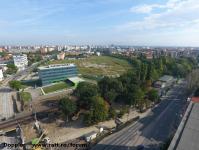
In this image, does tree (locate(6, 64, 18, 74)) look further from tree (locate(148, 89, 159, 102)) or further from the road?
the road

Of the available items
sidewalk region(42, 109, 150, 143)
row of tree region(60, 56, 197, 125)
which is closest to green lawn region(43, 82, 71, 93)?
row of tree region(60, 56, 197, 125)

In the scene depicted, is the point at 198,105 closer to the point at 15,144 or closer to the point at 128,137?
the point at 128,137

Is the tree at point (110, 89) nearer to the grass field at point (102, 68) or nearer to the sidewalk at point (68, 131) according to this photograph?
the sidewalk at point (68, 131)

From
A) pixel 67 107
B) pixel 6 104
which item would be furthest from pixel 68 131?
pixel 6 104

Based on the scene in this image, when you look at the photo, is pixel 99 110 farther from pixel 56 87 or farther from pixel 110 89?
pixel 56 87

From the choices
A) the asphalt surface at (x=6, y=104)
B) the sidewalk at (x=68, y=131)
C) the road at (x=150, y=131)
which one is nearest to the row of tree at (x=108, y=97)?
the sidewalk at (x=68, y=131)

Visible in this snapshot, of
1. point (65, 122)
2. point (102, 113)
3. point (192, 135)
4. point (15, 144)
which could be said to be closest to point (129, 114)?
point (102, 113)
